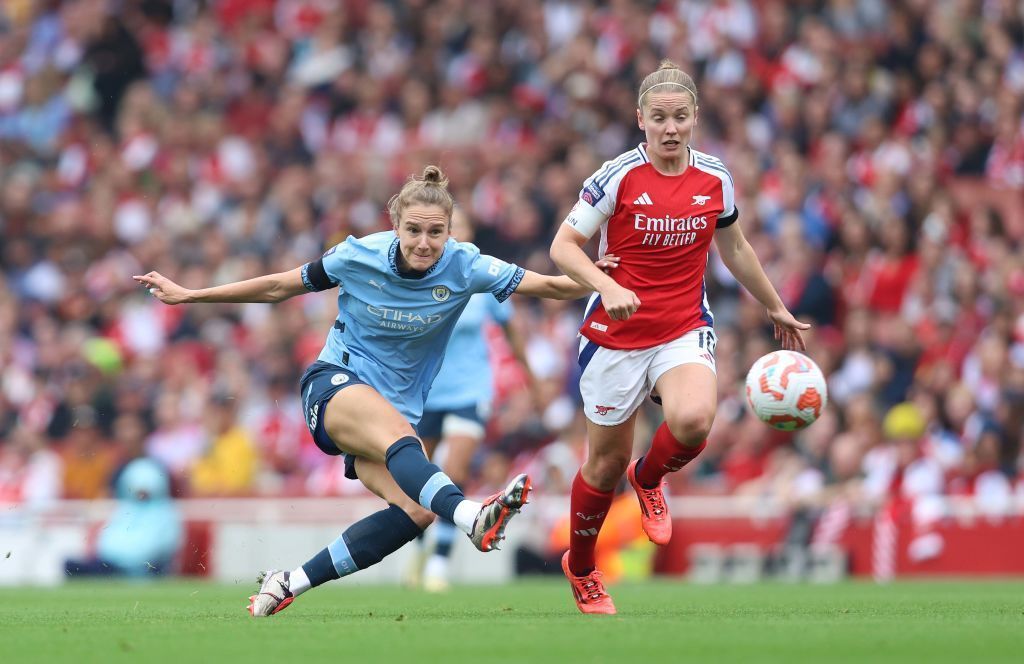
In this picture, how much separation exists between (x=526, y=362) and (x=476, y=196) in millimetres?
7033

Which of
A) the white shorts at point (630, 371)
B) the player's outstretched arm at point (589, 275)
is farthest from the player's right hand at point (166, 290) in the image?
the white shorts at point (630, 371)

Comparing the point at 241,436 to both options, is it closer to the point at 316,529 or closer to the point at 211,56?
the point at 316,529

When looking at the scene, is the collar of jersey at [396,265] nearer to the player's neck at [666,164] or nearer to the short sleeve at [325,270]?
the short sleeve at [325,270]

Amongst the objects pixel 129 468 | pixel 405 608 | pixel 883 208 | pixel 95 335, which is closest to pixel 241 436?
pixel 129 468

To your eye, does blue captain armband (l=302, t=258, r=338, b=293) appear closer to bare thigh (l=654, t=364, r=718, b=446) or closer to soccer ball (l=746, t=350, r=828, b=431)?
bare thigh (l=654, t=364, r=718, b=446)

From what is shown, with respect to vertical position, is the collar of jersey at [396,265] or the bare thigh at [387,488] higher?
the collar of jersey at [396,265]

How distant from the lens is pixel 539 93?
63.0 feet

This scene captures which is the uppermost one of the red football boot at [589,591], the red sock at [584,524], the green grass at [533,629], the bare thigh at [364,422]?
the bare thigh at [364,422]

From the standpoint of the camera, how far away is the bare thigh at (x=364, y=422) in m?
7.66

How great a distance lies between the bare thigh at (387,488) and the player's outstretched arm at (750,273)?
6.38 ft

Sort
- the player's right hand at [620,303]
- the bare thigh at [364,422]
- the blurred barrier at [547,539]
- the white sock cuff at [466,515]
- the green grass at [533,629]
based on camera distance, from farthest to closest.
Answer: the blurred barrier at [547,539]
the bare thigh at [364,422]
the player's right hand at [620,303]
the white sock cuff at [466,515]
the green grass at [533,629]

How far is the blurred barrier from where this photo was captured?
13.6 metres

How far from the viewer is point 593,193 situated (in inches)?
316

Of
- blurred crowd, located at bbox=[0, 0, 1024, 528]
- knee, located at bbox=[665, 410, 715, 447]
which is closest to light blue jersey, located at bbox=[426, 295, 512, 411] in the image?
blurred crowd, located at bbox=[0, 0, 1024, 528]
